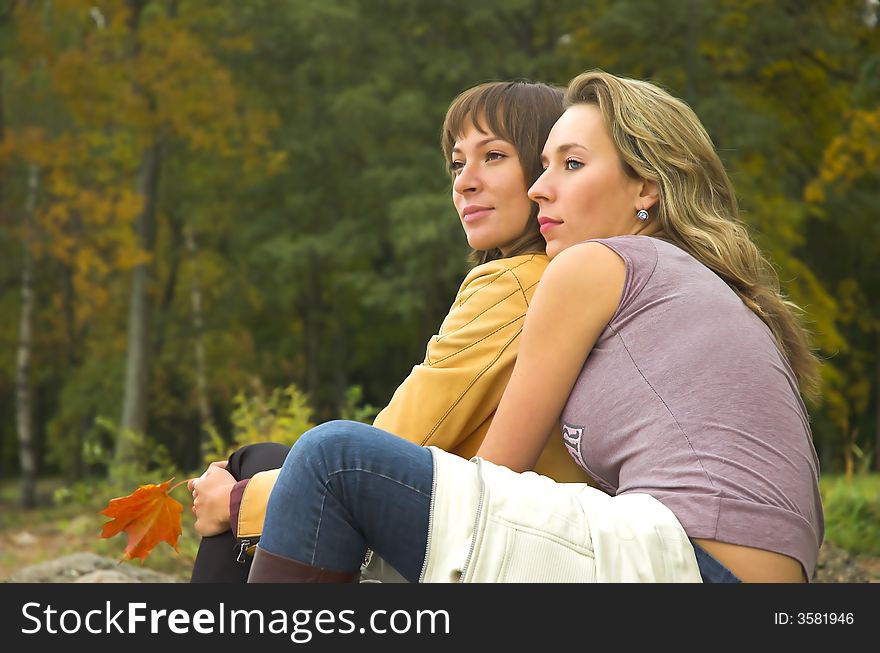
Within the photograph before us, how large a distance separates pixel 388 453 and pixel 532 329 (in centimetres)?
42

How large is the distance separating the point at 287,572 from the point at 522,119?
139cm

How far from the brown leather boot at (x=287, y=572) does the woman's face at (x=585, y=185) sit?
966 millimetres

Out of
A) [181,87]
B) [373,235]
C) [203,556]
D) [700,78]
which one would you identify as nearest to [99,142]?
[181,87]

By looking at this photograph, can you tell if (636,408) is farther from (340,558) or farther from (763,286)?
(340,558)

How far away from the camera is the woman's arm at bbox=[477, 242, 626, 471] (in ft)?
7.00

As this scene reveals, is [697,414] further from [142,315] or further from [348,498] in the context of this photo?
[142,315]

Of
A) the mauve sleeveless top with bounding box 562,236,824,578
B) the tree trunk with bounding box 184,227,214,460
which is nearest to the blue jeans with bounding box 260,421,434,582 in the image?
the mauve sleeveless top with bounding box 562,236,824,578

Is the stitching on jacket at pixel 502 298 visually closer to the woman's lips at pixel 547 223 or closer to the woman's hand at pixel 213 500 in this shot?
the woman's lips at pixel 547 223

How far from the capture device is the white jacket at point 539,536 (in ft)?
6.11

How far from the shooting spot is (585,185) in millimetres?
2447

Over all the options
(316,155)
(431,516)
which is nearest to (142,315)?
(316,155)

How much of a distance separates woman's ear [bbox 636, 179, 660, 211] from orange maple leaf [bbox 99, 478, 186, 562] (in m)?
1.26

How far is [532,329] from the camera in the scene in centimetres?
216

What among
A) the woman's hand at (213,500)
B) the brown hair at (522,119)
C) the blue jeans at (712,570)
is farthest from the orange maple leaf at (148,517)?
the blue jeans at (712,570)
